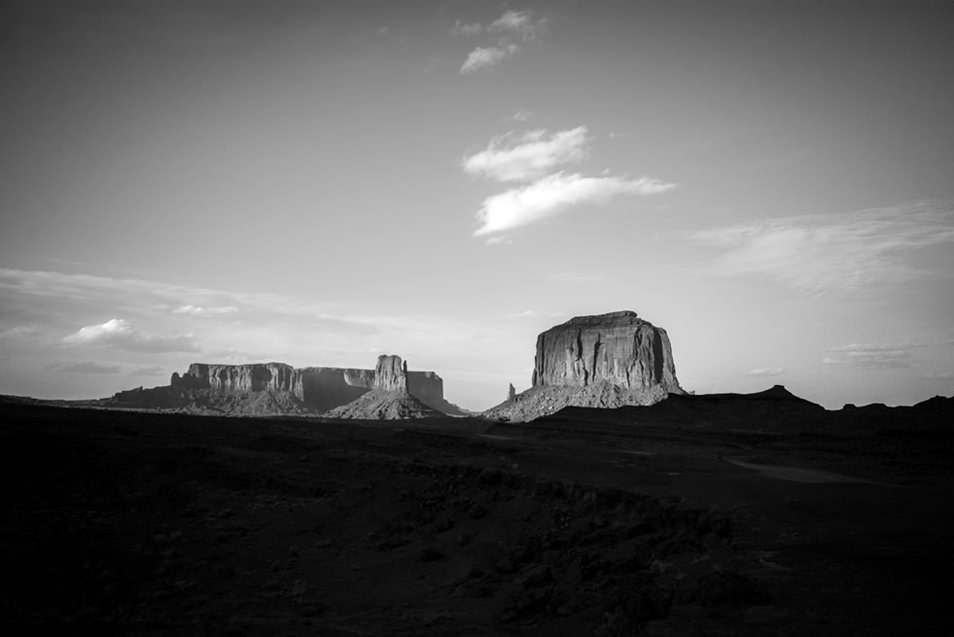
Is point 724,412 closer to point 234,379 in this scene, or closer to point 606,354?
point 606,354

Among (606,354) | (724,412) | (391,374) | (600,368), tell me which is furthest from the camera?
(391,374)

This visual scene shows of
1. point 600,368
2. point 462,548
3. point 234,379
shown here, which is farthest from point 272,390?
point 462,548

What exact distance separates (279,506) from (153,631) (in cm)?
1165

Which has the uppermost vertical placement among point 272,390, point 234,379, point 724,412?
point 234,379

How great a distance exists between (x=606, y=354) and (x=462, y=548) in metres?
109

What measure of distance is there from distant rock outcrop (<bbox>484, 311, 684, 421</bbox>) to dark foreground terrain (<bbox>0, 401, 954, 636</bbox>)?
277ft

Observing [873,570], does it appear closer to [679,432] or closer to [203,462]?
[203,462]

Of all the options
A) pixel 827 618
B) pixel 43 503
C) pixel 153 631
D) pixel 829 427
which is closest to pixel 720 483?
pixel 827 618

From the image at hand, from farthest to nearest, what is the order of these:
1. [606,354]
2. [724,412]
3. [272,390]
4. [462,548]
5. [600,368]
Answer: [272,390] < [600,368] < [606,354] < [724,412] < [462,548]

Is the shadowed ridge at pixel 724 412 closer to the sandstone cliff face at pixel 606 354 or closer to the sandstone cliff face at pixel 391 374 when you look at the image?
the sandstone cliff face at pixel 606 354

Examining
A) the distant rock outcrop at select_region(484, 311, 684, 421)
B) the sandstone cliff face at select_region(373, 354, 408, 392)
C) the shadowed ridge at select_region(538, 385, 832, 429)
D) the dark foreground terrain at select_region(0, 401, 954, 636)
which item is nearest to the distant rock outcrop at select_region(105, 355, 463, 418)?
the sandstone cliff face at select_region(373, 354, 408, 392)

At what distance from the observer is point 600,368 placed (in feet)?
396

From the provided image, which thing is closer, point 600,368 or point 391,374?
point 600,368

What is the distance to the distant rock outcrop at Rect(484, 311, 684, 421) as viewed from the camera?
111 meters
